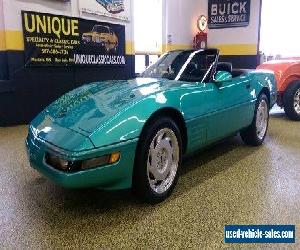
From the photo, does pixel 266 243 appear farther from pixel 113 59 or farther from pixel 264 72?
pixel 113 59

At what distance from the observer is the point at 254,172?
2.71 meters

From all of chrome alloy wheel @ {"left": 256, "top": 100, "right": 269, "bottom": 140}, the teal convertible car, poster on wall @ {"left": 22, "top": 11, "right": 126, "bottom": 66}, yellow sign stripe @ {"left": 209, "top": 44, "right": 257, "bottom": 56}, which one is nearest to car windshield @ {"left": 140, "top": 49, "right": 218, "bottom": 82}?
the teal convertible car

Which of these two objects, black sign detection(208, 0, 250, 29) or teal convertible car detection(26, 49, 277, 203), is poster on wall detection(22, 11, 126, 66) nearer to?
teal convertible car detection(26, 49, 277, 203)

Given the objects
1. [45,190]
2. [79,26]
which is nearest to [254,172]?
[45,190]

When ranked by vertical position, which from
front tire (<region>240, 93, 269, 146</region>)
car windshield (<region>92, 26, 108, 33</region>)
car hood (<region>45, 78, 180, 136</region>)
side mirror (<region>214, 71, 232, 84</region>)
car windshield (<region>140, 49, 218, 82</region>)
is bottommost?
front tire (<region>240, 93, 269, 146</region>)

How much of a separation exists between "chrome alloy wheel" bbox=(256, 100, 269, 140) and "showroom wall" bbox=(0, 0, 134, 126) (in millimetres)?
3309

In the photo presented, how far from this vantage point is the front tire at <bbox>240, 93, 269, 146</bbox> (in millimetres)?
3395

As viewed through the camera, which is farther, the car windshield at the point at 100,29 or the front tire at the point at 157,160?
the car windshield at the point at 100,29

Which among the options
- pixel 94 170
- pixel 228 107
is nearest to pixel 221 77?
pixel 228 107

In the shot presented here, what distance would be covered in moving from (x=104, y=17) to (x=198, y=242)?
16.6 feet

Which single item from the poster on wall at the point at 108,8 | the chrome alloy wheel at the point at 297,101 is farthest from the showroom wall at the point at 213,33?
the chrome alloy wheel at the point at 297,101

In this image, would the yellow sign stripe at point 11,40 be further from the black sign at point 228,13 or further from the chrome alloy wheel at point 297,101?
the black sign at point 228,13

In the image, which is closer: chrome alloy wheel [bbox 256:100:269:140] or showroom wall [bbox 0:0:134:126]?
chrome alloy wheel [bbox 256:100:269:140]

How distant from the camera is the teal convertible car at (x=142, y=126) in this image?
176 cm
